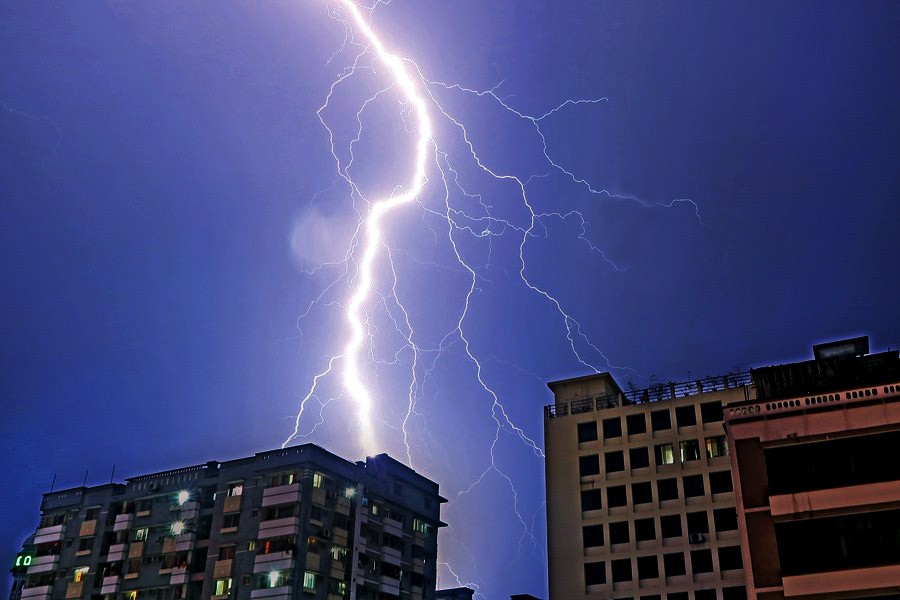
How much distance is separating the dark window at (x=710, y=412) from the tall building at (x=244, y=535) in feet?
76.3

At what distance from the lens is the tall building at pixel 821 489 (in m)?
23.3

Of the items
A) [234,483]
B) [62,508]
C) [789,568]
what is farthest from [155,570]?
[789,568]

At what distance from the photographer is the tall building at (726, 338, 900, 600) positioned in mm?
23312

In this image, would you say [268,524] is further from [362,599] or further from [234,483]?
[362,599]

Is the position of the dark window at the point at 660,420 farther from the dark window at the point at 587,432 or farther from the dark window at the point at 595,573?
the dark window at the point at 595,573

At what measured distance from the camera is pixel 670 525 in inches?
1742

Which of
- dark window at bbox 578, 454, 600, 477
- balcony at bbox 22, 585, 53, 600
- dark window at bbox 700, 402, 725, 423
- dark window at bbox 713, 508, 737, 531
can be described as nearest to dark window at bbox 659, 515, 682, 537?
dark window at bbox 713, 508, 737, 531

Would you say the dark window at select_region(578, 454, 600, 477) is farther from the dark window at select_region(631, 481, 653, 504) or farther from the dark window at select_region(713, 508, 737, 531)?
the dark window at select_region(713, 508, 737, 531)

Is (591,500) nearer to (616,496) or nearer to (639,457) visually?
(616,496)

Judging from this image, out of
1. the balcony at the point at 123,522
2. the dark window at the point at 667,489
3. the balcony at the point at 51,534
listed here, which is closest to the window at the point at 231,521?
the balcony at the point at 123,522

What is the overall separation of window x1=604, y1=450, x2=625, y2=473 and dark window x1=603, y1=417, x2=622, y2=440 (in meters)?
0.99

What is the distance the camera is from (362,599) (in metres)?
53.7

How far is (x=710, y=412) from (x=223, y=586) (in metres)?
30.7

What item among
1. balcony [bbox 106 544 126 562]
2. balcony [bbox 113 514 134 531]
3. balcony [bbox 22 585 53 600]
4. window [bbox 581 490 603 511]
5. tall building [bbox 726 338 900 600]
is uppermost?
balcony [bbox 113 514 134 531]
